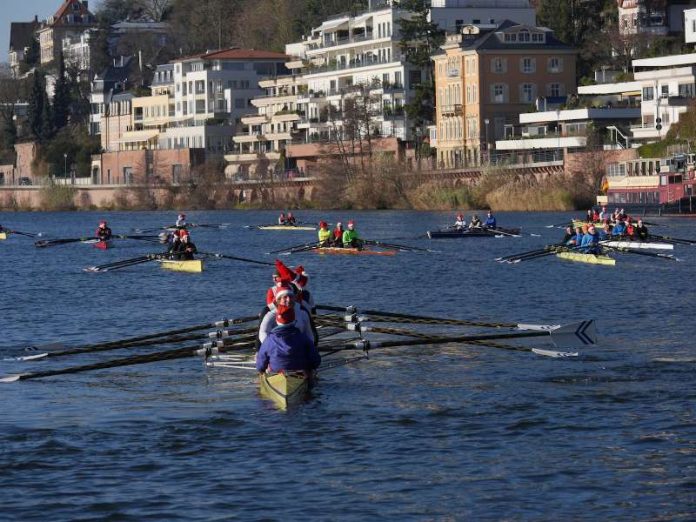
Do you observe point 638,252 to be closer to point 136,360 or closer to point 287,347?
point 136,360

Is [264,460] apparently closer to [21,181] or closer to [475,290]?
[475,290]

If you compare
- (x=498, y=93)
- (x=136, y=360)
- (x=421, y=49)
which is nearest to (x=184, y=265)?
(x=136, y=360)

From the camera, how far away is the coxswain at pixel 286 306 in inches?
1071

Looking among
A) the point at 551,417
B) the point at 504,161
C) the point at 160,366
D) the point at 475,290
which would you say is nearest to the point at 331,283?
the point at 475,290

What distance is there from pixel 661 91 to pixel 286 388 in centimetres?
10287

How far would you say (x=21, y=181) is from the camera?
646 ft

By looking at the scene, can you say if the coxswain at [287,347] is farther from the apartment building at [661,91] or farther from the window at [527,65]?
the window at [527,65]

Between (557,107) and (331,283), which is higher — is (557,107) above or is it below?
above

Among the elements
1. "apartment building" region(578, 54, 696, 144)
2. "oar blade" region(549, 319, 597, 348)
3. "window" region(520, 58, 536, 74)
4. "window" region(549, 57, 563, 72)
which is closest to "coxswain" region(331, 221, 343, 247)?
"oar blade" region(549, 319, 597, 348)

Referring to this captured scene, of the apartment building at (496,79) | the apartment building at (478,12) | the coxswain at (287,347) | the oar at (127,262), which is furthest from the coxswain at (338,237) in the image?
the apartment building at (478,12)

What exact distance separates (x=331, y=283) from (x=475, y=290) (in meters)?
6.16

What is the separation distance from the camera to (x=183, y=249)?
205 ft

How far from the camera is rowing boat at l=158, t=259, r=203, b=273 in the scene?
201 ft

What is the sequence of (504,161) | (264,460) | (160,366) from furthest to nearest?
(504,161) < (160,366) < (264,460)
